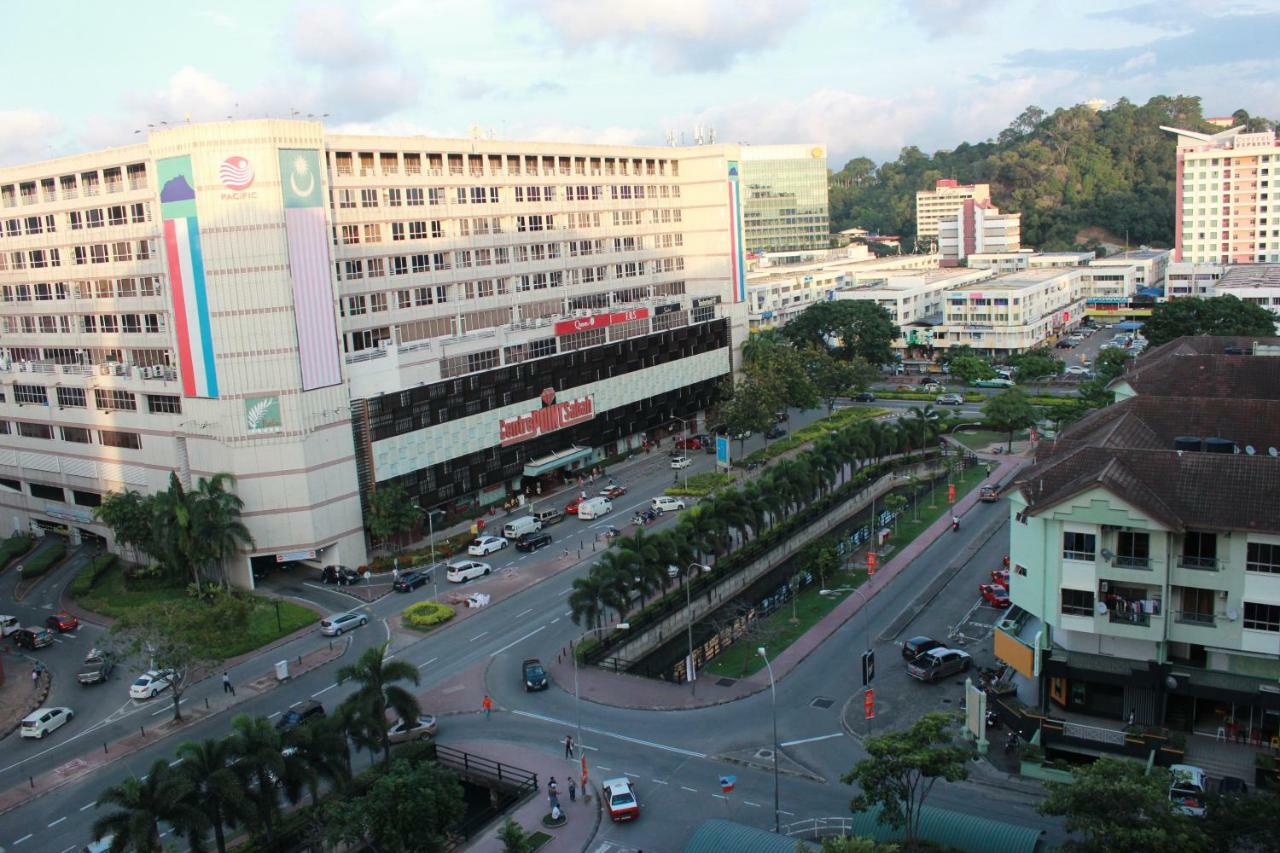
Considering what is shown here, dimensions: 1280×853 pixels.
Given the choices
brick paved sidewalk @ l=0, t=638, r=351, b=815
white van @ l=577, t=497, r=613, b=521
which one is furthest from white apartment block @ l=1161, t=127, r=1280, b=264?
brick paved sidewalk @ l=0, t=638, r=351, b=815

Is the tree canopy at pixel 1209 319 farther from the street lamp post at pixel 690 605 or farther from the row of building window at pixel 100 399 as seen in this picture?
the row of building window at pixel 100 399

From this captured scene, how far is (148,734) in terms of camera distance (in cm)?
4791

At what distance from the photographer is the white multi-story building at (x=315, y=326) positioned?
63.8 m

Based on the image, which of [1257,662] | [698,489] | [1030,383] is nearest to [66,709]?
[698,489]

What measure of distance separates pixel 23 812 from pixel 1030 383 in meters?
111

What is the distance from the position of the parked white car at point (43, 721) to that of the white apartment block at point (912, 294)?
109 m

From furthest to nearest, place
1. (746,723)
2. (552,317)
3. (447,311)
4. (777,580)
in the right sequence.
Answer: (552,317), (447,311), (777,580), (746,723)

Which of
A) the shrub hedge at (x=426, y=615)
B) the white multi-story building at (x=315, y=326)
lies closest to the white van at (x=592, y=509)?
the white multi-story building at (x=315, y=326)

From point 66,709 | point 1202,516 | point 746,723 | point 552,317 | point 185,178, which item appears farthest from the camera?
point 552,317

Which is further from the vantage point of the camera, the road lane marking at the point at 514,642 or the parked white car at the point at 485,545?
the parked white car at the point at 485,545

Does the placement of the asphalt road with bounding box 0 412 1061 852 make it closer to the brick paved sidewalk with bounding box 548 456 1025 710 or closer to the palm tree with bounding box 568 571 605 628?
the brick paved sidewalk with bounding box 548 456 1025 710

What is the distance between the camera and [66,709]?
5041 centimetres

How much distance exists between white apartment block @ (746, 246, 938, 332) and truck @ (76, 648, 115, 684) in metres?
88.6

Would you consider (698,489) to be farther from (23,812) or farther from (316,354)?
(23,812)
